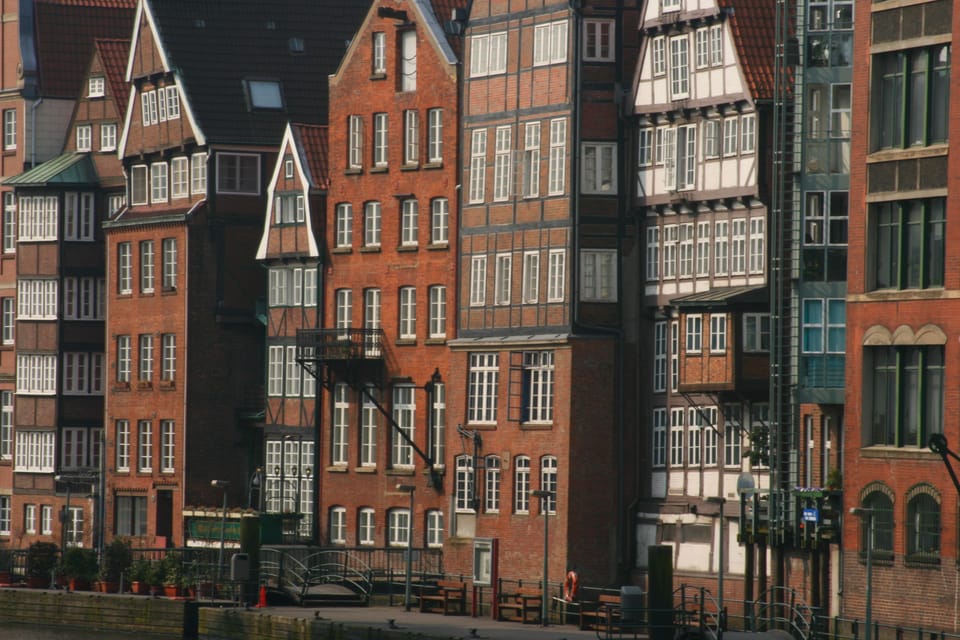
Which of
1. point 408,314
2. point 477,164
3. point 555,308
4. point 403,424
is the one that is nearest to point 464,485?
point 403,424

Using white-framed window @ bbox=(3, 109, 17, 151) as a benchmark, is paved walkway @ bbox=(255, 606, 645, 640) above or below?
below

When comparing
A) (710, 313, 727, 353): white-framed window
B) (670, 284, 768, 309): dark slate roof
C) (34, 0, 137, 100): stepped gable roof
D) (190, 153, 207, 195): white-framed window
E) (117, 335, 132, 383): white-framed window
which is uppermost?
(34, 0, 137, 100): stepped gable roof

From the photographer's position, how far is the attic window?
103m

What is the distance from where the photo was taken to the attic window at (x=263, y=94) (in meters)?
103

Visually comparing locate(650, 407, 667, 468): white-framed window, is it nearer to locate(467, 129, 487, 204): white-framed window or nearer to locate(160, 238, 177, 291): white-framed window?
locate(467, 129, 487, 204): white-framed window

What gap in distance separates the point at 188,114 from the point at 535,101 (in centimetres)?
2243

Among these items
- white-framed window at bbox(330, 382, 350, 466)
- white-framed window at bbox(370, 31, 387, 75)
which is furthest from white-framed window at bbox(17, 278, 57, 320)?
white-framed window at bbox(370, 31, 387, 75)

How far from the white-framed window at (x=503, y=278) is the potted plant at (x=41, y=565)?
18.1 m

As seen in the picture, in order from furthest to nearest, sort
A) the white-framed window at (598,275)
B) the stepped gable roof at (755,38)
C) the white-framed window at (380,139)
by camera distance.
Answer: the white-framed window at (380,139) < the white-framed window at (598,275) < the stepped gable roof at (755,38)

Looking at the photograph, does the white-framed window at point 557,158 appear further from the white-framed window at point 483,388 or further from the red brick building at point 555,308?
the white-framed window at point 483,388

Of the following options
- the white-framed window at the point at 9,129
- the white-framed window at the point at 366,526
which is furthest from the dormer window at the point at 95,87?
the white-framed window at the point at 366,526

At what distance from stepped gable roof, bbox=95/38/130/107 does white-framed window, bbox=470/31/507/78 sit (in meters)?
25.0

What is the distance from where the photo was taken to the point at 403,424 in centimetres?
9138

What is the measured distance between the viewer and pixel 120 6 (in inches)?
4471
